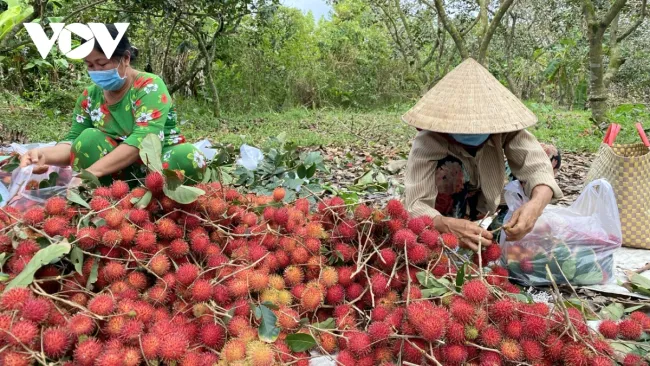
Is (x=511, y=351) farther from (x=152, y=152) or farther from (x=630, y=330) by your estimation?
(x=152, y=152)

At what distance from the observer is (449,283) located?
1.03m

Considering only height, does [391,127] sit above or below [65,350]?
below

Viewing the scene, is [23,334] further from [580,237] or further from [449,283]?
[580,237]

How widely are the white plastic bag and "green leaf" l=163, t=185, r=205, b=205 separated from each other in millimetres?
1024

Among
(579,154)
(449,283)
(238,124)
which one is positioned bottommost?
(238,124)

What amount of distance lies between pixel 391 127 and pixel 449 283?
14.1 feet

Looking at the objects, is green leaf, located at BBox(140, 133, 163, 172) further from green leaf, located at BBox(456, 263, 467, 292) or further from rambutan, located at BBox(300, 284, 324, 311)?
green leaf, located at BBox(456, 263, 467, 292)

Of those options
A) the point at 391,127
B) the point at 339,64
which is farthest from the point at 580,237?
the point at 339,64

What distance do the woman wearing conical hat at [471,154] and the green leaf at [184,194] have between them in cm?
63

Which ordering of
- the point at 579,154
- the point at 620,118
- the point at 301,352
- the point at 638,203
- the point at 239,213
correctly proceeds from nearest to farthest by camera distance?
the point at 301,352 → the point at 239,213 → the point at 638,203 → the point at 579,154 → the point at 620,118

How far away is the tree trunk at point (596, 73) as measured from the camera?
427 centimetres

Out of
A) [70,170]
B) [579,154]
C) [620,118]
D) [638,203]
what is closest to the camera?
[70,170]

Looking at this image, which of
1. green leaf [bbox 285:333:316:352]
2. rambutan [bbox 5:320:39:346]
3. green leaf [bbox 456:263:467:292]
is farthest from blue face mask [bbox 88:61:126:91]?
green leaf [bbox 456:263:467:292]

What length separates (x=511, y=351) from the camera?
85 cm
